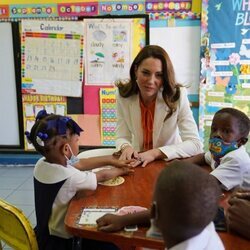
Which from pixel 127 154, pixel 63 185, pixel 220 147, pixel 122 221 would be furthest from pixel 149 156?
pixel 122 221

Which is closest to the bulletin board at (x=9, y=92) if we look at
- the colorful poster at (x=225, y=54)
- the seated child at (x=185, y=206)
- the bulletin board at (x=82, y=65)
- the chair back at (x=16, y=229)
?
the bulletin board at (x=82, y=65)

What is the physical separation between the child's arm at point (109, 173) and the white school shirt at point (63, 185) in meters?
0.09

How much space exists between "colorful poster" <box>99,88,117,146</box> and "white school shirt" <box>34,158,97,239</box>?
235 centimetres

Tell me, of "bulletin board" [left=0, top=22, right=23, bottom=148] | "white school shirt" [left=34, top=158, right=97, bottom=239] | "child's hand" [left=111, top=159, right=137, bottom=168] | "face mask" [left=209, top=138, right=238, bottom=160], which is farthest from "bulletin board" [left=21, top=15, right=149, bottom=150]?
"white school shirt" [left=34, top=158, right=97, bottom=239]

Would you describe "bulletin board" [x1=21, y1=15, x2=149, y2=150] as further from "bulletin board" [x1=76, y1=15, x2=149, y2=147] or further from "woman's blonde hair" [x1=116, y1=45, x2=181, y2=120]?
"woman's blonde hair" [x1=116, y1=45, x2=181, y2=120]

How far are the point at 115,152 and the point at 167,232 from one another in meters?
1.19

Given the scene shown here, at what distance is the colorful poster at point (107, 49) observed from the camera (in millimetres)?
3545

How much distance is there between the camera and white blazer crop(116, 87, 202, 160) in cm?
199

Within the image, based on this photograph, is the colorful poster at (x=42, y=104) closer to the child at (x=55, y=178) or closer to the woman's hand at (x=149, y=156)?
the woman's hand at (x=149, y=156)

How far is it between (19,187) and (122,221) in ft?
8.47

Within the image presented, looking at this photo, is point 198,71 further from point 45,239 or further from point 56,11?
point 45,239

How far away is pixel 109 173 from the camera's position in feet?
4.96

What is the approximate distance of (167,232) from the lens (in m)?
0.77

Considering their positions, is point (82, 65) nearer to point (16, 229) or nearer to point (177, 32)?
point (177, 32)
